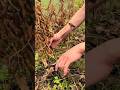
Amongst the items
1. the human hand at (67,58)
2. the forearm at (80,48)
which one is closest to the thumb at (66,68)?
the human hand at (67,58)

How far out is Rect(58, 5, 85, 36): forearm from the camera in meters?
2.45

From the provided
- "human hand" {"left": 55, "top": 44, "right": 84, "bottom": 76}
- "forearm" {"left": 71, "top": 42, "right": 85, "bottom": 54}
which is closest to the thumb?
"human hand" {"left": 55, "top": 44, "right": 84, "bottom": 76}

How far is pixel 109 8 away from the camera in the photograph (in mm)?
2490

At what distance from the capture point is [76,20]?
2.48 meters

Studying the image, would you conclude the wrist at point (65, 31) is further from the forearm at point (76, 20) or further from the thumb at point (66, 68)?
the thumb at point (66, 68)

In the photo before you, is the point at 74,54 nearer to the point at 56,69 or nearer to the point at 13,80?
the point at 56,69

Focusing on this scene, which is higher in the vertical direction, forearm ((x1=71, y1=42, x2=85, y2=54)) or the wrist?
the wrist

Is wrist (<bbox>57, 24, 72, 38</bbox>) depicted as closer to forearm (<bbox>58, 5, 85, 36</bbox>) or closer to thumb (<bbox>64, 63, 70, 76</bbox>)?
forearm (<bbox>58, 5, 85, 36</bbox>)

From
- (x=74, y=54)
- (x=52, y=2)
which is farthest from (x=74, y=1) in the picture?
(x=74, y=54)

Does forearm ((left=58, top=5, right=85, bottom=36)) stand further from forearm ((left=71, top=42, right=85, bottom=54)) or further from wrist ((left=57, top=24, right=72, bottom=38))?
forearm ((left=71, top=42, right=85, bottom=54))

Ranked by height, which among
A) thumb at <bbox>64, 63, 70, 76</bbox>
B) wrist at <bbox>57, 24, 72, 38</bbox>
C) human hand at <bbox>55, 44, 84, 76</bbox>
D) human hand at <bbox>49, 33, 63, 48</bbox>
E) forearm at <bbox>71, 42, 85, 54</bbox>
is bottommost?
thumb at <bbox>64, 63, 70, 76</bbox>

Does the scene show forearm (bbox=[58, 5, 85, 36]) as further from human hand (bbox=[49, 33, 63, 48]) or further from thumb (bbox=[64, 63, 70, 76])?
thumb (bbox=[64, 63, 70, 76])

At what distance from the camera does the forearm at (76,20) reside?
2447 millimetres

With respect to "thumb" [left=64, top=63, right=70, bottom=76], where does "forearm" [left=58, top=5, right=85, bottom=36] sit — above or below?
above
